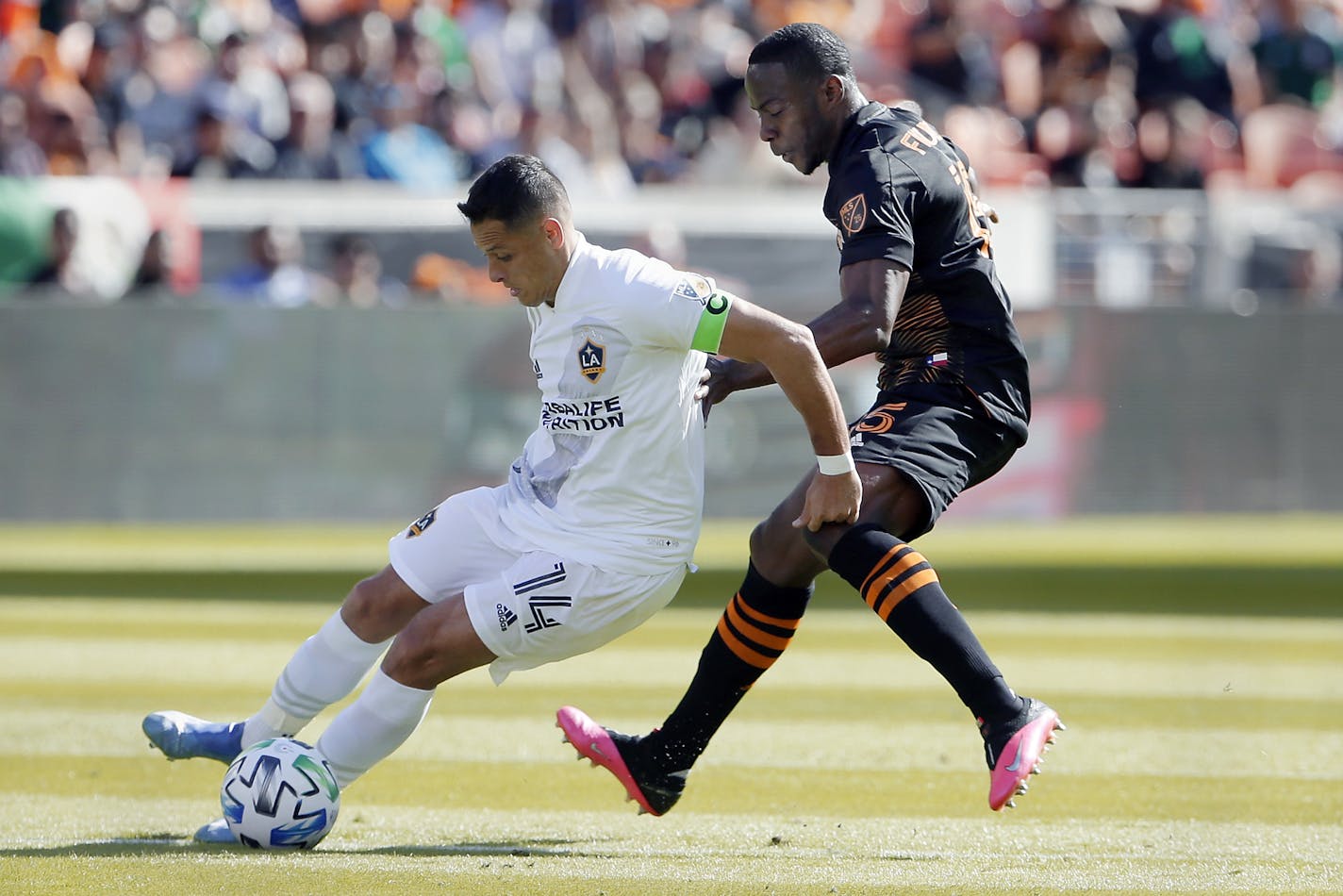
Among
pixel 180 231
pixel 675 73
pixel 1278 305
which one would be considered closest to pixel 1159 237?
Result: pixel 1278 305

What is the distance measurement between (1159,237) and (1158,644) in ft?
22.7

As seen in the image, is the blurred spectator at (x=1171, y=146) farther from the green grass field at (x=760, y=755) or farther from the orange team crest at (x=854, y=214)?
the orange team crest at (x=854, y=214)

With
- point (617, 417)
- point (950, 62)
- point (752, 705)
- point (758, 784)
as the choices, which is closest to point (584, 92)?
point (950, 62)

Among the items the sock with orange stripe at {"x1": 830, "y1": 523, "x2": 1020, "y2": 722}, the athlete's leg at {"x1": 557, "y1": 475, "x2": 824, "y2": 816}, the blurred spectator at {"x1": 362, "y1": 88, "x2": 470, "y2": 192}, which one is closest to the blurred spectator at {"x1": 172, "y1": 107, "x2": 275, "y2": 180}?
the blurred spectator at {"x1": 362, "y1": 88, "x2": 470, "y2": 192}

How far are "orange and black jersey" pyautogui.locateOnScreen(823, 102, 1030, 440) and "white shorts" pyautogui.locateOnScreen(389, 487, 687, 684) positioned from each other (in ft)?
3.42

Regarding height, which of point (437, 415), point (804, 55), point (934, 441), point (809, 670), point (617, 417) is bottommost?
point (437, 415)

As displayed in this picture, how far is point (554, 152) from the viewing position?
1780 centimetres

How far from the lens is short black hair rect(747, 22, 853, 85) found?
5.81 metres

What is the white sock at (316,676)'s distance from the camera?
18.6ft

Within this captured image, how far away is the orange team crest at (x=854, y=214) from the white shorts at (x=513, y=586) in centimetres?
112

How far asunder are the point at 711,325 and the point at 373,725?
150cm

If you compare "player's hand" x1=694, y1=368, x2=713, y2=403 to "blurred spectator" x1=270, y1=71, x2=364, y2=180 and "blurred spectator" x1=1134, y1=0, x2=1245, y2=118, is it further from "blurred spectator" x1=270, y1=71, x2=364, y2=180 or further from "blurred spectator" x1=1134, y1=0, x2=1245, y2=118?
"blurred spectator" x1=1134, y1=0, x2=1245, y2=118

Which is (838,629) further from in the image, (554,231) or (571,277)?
(554,231)

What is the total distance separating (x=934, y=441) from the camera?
5.68m
